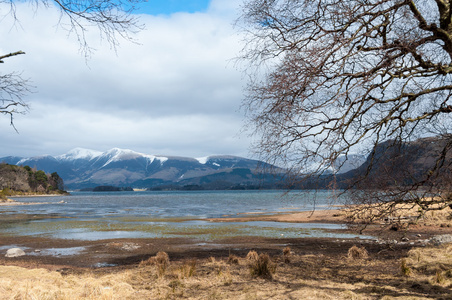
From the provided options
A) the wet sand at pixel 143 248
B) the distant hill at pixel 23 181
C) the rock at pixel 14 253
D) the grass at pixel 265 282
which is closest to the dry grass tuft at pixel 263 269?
the grass at pixel 265 282

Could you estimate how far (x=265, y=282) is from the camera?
8.92 metres

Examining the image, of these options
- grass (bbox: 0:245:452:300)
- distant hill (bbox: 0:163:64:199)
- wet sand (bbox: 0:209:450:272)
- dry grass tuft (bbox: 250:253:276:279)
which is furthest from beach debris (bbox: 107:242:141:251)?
distant hill (bbox: 0:163:64:199)

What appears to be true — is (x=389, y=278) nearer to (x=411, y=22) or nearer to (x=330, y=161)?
(x=330, y=161)

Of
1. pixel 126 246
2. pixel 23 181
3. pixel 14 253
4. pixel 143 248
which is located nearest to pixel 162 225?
pixel 126 246

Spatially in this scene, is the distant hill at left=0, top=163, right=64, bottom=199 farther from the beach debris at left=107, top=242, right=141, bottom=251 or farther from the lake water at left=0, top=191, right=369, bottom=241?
the beach debris at left=107, top=242, right=141, bottom=251

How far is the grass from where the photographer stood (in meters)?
7.43

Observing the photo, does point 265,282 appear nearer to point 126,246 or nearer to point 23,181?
point 126,246

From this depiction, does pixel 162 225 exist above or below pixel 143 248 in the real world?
below

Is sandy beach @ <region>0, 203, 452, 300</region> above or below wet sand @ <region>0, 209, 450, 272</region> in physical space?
above

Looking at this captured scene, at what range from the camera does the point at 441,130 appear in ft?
25.4

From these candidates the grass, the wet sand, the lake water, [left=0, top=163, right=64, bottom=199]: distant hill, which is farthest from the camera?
[left=0, top=163, right=64, bottom=199]: distant hill

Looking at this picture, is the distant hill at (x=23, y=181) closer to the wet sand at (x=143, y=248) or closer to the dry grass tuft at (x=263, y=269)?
the wet sand at (x=143, y=248)

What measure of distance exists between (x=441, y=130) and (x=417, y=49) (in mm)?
2406

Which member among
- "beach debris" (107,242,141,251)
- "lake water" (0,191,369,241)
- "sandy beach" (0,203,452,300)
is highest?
"sandy beach" (0,203,452,300)
